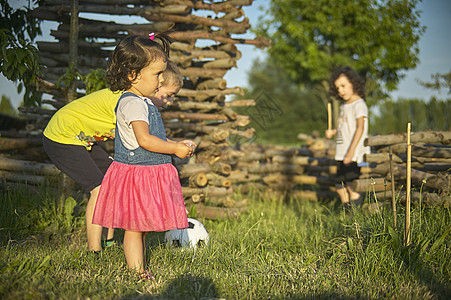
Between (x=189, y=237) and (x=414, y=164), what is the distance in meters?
3.18

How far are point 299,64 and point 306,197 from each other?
790 inches

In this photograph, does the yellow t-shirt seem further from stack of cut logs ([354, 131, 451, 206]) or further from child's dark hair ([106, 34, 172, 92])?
stack of cut logs ([354, 131, 451, 206])

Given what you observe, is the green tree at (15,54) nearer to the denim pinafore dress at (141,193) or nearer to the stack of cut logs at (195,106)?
the stack of cut logs at (195,106)

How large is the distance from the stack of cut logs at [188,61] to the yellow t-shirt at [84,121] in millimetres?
1599

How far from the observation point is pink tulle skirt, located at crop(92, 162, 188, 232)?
2.81 m

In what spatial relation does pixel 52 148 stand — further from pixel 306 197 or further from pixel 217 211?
pixel 306 197

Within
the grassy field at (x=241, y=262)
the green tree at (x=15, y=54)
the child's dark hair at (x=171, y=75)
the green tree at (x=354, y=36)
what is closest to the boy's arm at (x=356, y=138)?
the grassy field at (x=241, y=262)

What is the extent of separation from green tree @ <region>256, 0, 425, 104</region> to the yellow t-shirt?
21.5m

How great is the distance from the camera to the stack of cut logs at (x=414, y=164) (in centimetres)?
438

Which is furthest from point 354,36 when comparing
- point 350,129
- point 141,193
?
point 141,193

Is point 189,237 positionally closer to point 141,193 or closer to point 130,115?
point 141,193

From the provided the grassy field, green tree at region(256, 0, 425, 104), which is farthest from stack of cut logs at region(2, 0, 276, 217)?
green tree at region(256, 0, 425, 104)

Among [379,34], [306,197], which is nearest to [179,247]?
[306,197]

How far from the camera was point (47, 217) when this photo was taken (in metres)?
4.18
